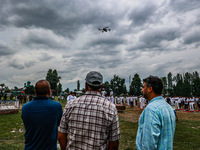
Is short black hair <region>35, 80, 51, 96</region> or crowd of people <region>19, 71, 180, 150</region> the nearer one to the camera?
crowd of people <region>19, 71, 180, 150</region>

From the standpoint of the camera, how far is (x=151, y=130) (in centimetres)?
186

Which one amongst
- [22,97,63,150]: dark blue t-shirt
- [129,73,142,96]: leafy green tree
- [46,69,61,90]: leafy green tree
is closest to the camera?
[22,97,63,150]: dark blue t-shirt

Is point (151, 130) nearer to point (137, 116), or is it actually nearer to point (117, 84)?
point (137, 116)

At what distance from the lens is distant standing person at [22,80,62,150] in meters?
2.26

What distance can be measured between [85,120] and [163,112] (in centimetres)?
106

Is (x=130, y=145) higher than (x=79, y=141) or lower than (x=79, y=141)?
lower

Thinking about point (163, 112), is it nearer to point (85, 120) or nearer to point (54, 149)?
point (85, 120)

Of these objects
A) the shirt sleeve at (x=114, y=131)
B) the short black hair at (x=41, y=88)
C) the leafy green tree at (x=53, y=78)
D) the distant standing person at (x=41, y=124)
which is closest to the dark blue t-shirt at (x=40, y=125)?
the distant standing person at (x=41, y=124)

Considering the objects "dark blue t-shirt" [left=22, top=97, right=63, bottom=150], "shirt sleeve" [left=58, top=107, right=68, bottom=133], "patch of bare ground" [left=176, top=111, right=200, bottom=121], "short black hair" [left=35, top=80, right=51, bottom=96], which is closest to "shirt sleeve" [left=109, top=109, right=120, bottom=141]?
"shirt sleeve" [left=58, top=107, right=68, bottom=133]

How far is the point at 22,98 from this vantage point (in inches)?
1292

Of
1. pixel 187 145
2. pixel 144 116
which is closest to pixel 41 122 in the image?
pixel 144 116

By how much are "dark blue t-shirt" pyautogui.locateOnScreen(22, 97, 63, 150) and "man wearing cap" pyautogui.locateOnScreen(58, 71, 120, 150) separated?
1.55ft

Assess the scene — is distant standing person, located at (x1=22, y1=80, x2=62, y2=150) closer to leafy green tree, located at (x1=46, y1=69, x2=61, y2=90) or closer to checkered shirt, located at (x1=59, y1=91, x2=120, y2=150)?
checkered shirt, located at (x1=59, y1=91, x2=120, y2=150)

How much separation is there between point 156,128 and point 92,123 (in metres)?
0.83
